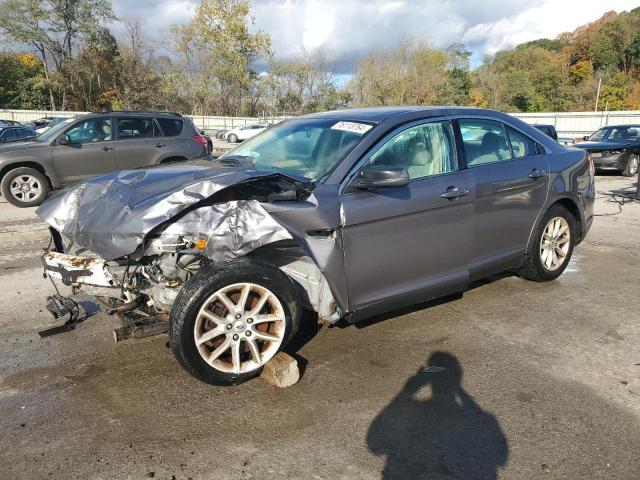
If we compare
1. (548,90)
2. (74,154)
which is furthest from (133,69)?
(548,90)

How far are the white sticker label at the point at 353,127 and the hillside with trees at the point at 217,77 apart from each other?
41.2 meters

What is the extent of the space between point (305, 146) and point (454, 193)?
1234 mm

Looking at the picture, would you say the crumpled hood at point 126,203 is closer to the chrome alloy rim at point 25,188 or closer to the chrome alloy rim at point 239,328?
the chrome alloy rim at point 239,328

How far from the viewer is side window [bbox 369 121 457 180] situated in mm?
3717

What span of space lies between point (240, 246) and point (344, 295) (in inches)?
31.0

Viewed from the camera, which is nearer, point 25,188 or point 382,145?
point 382,145

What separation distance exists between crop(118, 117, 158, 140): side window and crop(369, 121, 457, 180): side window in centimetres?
771

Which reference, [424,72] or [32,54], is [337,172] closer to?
[424,72]

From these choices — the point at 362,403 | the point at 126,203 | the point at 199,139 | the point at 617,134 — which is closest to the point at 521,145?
the point at 362,403

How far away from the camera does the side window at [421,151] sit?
3717 millimetres

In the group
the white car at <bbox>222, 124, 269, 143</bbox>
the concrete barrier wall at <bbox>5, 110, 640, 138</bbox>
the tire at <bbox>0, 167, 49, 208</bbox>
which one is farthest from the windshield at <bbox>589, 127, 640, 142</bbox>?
the white car at <bbox>222, 124, 269, 143</bbox>

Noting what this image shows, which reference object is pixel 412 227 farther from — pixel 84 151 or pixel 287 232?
pixel 84 151

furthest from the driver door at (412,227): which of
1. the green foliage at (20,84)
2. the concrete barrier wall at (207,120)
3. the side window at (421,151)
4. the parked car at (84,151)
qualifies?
the green foliage at (20,84)

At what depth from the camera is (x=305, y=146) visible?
4.08 meters
